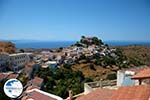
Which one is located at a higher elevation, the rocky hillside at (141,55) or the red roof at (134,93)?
the red roof at (134,93)

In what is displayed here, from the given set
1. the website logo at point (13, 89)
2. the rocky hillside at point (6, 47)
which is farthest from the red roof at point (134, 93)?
the rocky hillside at point (6, 47)

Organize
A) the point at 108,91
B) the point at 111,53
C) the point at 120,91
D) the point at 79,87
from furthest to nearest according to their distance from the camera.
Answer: the point at 111,53
the point at 79,87
the point at 108,91
the point at 120,91

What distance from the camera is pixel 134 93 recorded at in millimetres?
3039

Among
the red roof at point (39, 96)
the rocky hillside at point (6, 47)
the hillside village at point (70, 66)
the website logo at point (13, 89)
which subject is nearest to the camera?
the website logo at point (13, 89)

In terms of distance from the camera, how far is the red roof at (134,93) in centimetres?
291

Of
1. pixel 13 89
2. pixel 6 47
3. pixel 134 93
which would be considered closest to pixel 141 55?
pixel 6 47

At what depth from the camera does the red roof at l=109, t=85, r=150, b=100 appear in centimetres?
291

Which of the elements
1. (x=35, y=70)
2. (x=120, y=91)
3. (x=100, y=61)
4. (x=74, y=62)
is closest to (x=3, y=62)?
(x=35, y=70)

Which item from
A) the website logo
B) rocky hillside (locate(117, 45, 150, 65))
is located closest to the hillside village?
rocky hillside (locate(117, 45, 150, 65))

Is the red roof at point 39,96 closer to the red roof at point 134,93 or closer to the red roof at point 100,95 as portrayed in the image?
the red roof at point 100,95

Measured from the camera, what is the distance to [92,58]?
18.7 meters

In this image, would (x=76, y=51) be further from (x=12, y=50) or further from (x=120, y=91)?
(x=120, y=91)

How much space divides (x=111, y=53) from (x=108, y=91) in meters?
14.6

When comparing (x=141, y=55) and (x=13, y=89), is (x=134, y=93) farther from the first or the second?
(x=141, y=55)
